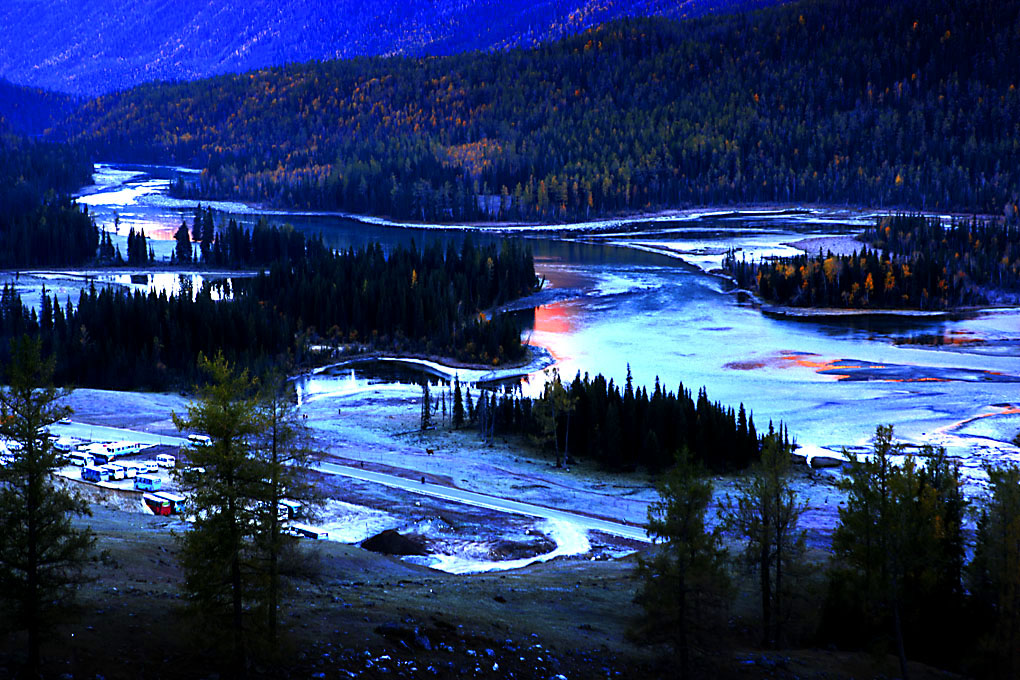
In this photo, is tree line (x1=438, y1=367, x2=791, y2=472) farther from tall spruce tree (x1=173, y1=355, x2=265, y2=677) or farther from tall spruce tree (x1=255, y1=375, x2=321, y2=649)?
tall spruce tree (x1=173, y1=355, x2=265, y2=677)

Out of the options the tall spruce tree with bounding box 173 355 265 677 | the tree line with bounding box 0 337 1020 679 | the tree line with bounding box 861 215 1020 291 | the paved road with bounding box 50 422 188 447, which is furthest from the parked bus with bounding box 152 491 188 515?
the tree line with bounding box 861 215 1020 291

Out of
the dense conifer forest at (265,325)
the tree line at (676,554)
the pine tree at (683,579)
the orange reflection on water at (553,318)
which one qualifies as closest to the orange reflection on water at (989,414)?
the tree line at (676,554)

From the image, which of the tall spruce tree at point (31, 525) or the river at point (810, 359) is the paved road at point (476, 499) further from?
the tall spruce tree at point (31, 525)

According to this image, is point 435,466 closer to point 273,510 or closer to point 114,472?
point 114,472

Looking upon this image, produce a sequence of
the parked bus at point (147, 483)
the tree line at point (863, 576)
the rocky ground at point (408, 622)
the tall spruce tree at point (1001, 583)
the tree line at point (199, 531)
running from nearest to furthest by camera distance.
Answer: the tree line at point (199, 531), the rocky ground at point (408, 622), the tree line at point (863, 576), the tall spruce tree at point (1001, 583), the parked bus at point (147, 483)

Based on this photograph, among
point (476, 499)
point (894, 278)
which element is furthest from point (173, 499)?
point (894, 278)

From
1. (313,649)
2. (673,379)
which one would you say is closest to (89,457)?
(313,649)
